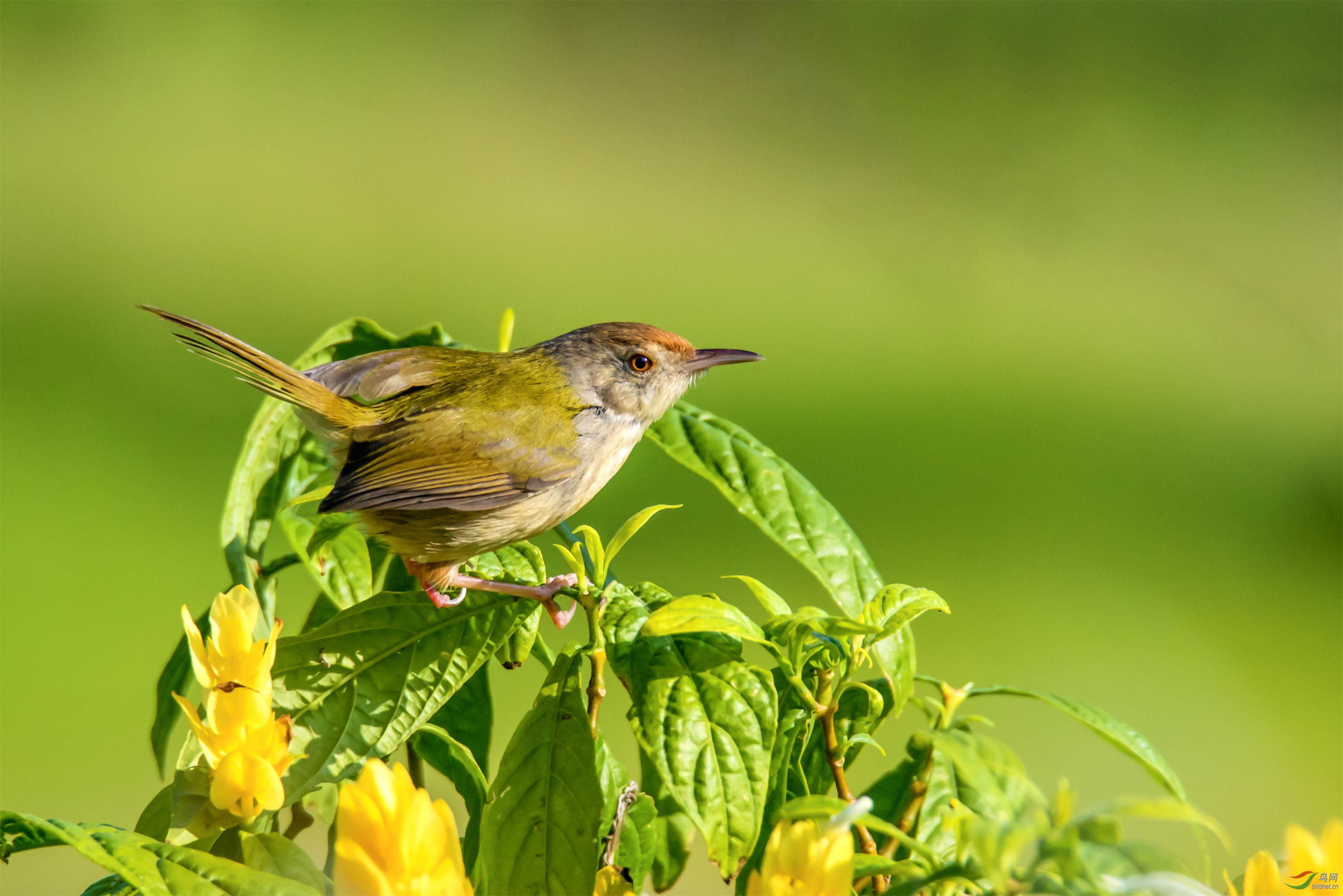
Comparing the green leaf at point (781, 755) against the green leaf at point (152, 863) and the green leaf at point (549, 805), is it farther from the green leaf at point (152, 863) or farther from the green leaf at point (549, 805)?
the green leaf at point (152, 863)

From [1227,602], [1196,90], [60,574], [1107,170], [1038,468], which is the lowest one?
[60,574]

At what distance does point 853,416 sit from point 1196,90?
499 centimetres

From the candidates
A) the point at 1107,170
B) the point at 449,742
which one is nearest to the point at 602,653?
the point at 449,742

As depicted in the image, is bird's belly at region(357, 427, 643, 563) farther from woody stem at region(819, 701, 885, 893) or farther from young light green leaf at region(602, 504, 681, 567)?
woody stem at region(819, 701, 885, 893)

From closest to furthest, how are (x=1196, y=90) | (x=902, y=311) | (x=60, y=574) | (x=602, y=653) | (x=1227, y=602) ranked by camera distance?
1. (x=602, y=653)
2. (x=60, y=574)
3. (x=1227, y=602)
4. (x=902, y=311)
5. (x=1196, y=90)

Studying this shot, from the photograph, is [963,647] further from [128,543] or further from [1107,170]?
[1107,170]

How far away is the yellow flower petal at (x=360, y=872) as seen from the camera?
23.3 inches

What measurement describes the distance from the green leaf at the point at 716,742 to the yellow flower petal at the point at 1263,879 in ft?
0.97

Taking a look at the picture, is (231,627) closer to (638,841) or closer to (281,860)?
(281,860)

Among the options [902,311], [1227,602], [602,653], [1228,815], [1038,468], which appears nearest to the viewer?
[602,653]

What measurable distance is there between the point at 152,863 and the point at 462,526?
28.6 inches

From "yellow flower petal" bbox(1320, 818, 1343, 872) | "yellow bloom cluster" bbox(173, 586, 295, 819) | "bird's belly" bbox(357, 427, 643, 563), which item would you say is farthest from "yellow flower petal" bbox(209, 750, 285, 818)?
"yellow flower petal" bbox(1320, 818, 1343, 872)

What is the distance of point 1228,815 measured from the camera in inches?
153

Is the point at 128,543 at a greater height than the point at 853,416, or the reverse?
the point at 853,416
